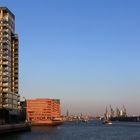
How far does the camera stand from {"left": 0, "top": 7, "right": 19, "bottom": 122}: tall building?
6718 inches

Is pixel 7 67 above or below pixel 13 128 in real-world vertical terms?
above

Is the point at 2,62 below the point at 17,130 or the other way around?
the other way around

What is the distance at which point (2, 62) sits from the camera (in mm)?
172125

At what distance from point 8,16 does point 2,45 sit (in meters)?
13.6

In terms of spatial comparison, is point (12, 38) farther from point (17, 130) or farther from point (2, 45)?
point (17, 130)

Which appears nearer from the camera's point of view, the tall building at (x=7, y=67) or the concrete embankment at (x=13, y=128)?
the concrete embankment at (x=13, y=128)

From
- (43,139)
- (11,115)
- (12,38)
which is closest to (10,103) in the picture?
(11,115)

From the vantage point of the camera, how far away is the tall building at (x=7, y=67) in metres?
171

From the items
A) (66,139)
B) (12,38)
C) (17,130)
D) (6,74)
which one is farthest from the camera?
(12,38)

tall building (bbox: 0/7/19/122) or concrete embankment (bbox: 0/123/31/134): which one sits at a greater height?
tall building (bbox: 0/7/19/122)

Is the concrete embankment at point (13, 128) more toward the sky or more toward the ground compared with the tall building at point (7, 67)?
more toward the ground

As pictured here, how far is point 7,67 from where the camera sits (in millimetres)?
173125

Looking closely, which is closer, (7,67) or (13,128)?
(13,128)

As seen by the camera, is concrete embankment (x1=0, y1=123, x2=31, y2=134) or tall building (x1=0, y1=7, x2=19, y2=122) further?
tall building (x1=0, y1=7, x2=19, y2=122)
